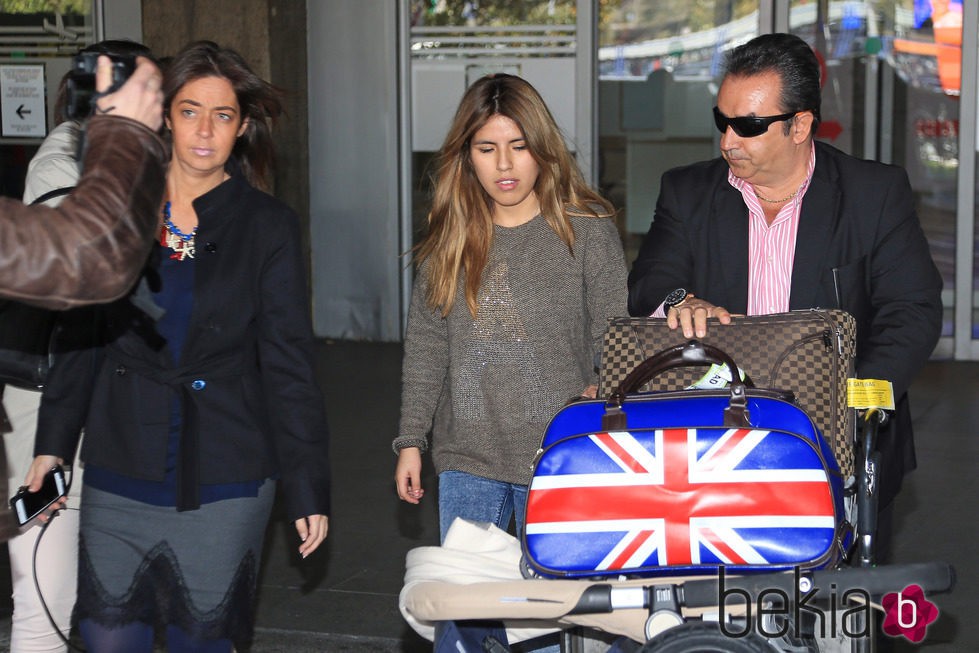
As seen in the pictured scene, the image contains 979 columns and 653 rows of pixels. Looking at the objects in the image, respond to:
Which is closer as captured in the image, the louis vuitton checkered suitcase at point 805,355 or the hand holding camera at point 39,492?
the louis vuitton checkered suitcase at point 805,355

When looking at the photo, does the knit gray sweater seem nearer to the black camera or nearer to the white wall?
the black camera

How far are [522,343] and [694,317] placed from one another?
0.79m

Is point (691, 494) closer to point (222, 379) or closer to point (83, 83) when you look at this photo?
point (222, 379)

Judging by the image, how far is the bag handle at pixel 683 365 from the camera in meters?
2.90

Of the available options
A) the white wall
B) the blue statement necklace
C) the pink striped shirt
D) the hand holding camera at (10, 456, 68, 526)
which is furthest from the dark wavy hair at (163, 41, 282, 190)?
the white wall

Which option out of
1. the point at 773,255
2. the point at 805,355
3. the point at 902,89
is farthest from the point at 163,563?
the point at 902,89

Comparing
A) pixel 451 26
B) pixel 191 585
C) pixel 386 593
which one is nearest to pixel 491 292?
pixel 191 585

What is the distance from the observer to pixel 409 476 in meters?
4.05

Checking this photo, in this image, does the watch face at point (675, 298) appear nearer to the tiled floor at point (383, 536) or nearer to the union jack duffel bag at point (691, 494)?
the union jack duffel bag at point (691, 494)

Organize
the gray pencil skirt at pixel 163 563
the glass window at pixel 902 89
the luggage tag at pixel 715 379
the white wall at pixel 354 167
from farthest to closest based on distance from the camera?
the white wall at pixel 354 167 → the glass window at pixel 902 89 → the gray pencil skirt at pixel 163 563 → the luggage tag at pixel 715 379

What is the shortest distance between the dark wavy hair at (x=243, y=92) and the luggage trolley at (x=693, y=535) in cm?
145

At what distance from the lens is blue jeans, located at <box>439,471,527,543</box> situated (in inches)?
157

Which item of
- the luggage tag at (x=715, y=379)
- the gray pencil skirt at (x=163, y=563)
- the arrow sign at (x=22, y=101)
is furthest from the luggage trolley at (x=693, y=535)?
the arrow sign at (x=22, y=101)

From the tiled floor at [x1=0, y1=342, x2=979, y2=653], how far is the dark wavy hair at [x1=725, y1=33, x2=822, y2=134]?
2248mm
